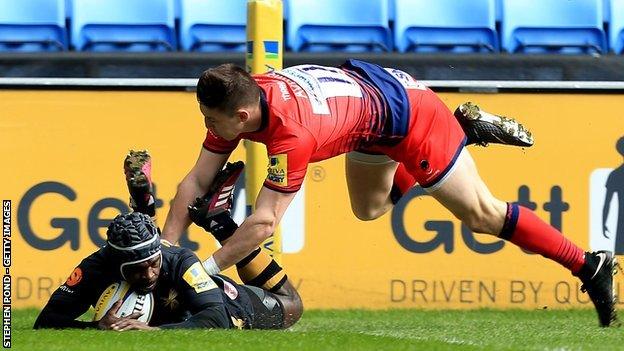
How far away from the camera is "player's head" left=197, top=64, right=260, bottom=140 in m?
6.77

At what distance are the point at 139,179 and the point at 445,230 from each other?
2845mm

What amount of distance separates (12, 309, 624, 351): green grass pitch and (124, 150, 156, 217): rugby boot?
0.96 meters

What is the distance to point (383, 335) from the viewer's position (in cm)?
737

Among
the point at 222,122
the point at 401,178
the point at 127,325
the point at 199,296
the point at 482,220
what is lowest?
the point at 127,325

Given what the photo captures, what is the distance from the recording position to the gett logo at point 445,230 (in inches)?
386

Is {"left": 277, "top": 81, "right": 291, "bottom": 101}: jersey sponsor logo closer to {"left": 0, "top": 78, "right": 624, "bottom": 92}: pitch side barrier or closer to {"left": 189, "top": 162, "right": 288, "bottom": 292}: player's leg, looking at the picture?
{"left": 189, "top": 162, "right": 288, "bottom": 292}: player's leg

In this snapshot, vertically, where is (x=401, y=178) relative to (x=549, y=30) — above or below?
below

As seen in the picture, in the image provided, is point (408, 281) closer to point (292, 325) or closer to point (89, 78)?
point (292, 325)

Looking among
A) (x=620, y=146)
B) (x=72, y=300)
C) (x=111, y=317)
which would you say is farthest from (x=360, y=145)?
(x=620, y=146)

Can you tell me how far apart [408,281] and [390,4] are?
265 cm

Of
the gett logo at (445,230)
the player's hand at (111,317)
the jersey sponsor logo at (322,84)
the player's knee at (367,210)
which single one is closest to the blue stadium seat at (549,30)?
the gett logo at (445,230)

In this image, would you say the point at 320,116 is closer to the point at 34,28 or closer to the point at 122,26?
the point at 122,26

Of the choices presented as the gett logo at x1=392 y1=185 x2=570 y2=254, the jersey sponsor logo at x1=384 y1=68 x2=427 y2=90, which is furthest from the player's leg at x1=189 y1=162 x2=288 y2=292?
the gett logo at x1=392 y1=185 x2=570 y2=254

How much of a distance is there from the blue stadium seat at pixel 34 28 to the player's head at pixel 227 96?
4.02m
